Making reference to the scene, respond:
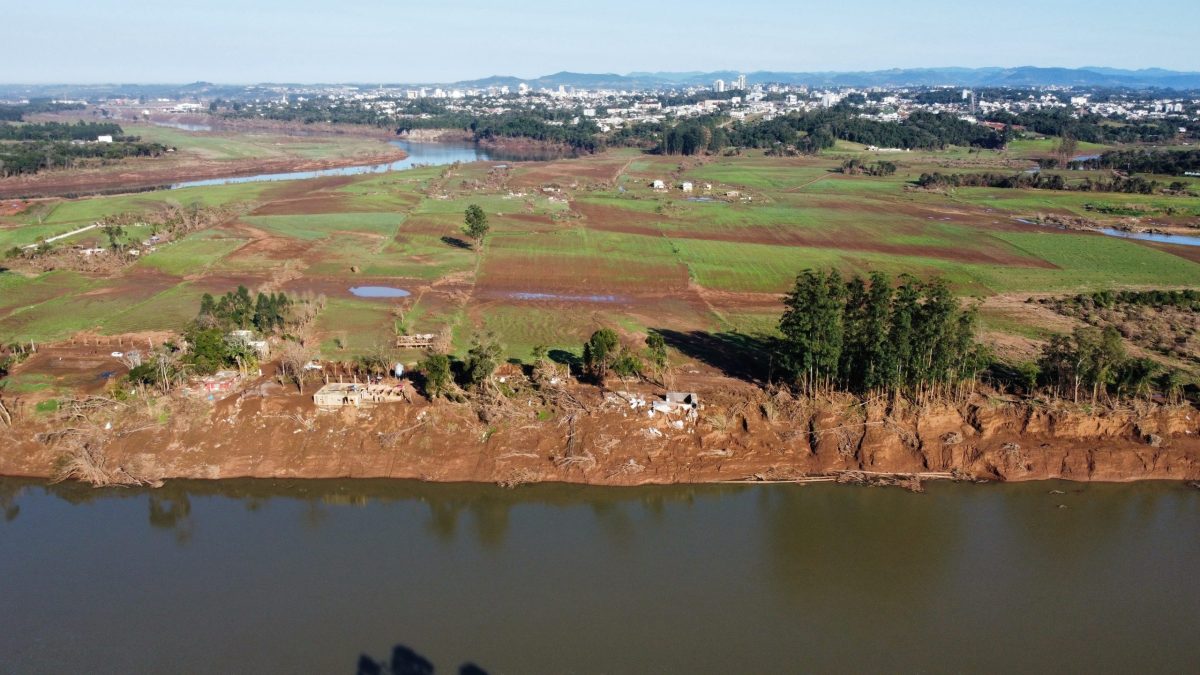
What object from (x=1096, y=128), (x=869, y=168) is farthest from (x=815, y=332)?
(x=1096, y=128)

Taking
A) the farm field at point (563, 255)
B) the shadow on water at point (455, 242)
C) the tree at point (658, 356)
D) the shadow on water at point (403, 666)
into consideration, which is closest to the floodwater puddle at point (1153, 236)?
the farm field at point (563, 255)

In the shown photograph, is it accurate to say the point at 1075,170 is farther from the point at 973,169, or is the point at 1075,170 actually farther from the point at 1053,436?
the point at 1053,436

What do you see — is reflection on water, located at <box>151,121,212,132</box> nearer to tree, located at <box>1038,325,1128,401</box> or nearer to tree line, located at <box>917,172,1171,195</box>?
tree line, located at <box>917,172,1171,195</box>

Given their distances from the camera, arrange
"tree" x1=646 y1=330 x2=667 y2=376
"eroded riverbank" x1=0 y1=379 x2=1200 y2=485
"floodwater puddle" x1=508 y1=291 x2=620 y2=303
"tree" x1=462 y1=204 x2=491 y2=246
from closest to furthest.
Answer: "eroded riverbank" x1=0 y1=379 x2=1200 y2=485 < "tree" x1=646 y1=330 x2=667 y2=376 < "floodwater puddle" x1=508 y1=291 x2=620 y2=303 < "tree" x1=462 y1=204 x2=491 y2=246

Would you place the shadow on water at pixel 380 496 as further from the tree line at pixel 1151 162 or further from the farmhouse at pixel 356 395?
the tree line at pixel 1151 162

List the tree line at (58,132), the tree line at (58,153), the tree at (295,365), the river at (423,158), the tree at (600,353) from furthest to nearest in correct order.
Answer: the tree line at (58,132)
the river at (423,158)
the tree line at (58,153)
the tree at (600,353)
the tree at (295,365)

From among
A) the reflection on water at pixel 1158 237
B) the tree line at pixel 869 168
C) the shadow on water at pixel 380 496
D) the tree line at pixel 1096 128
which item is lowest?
the shadow on water at pixel 380 496

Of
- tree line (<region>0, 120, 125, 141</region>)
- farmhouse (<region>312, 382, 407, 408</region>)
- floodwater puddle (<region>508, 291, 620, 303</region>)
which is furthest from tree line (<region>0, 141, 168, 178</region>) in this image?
farmhouse (<region>312, 382, 407, 408</region>)

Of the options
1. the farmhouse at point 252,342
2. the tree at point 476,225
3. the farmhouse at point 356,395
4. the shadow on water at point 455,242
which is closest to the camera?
the farmhouse at point 356,395
